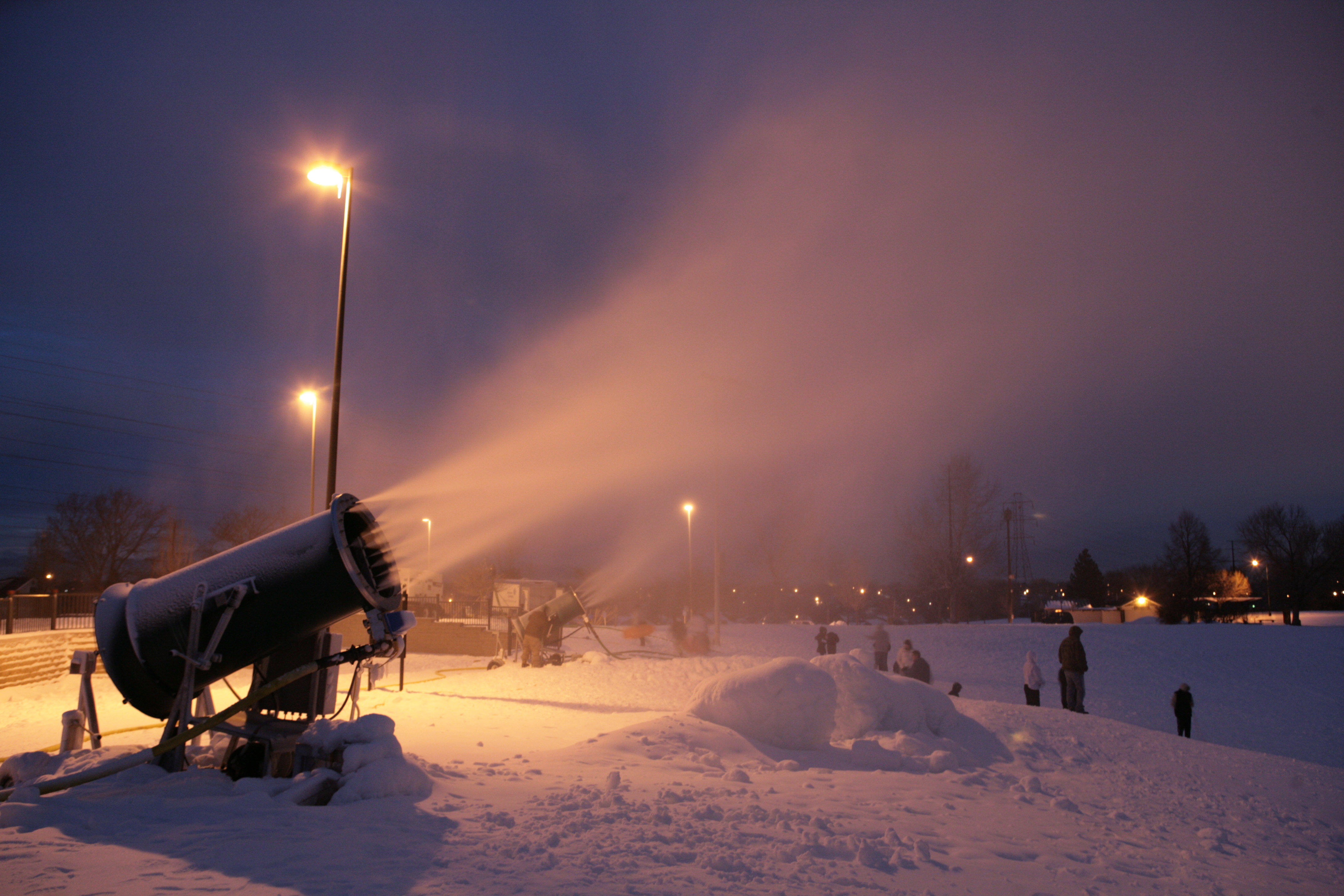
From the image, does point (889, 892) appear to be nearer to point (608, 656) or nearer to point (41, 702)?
point (41, 702)

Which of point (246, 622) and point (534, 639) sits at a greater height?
point (246, 622)

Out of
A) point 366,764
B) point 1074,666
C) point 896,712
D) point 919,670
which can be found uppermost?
point 366,764

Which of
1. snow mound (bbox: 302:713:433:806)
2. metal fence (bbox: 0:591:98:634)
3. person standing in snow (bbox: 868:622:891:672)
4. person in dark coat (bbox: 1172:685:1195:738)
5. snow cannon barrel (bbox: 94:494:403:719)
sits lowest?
person in dark coat (bbox: 1172:685:1195:738)

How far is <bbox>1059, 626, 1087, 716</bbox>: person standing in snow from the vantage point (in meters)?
15.0

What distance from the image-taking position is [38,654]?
54.9ft

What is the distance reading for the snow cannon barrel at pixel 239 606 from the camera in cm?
661

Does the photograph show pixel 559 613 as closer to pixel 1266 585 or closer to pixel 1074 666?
pixel 1074 666

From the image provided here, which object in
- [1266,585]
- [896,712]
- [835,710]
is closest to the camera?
[835,710]

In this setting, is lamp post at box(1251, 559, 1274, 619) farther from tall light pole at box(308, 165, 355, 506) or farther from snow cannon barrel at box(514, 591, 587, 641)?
tall light pole at box(308, 165, 355, 506)

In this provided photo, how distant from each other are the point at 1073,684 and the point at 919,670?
2.96 metres

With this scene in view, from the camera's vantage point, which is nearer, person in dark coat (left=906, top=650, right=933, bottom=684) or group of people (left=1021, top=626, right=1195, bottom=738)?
group of people (left=1021, top=626, right=1195, bottom=738)

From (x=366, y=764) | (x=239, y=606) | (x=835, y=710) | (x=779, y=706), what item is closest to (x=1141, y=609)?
(x=835, y=710)

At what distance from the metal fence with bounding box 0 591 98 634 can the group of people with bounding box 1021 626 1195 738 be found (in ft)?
73.9

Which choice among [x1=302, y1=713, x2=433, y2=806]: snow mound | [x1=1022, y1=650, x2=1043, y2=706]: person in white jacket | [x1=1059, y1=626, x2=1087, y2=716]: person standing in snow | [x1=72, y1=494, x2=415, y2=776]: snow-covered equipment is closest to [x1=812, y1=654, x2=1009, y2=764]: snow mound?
[x1=1059, y1=626, x2=1087, y2=716]: person standing in snow
